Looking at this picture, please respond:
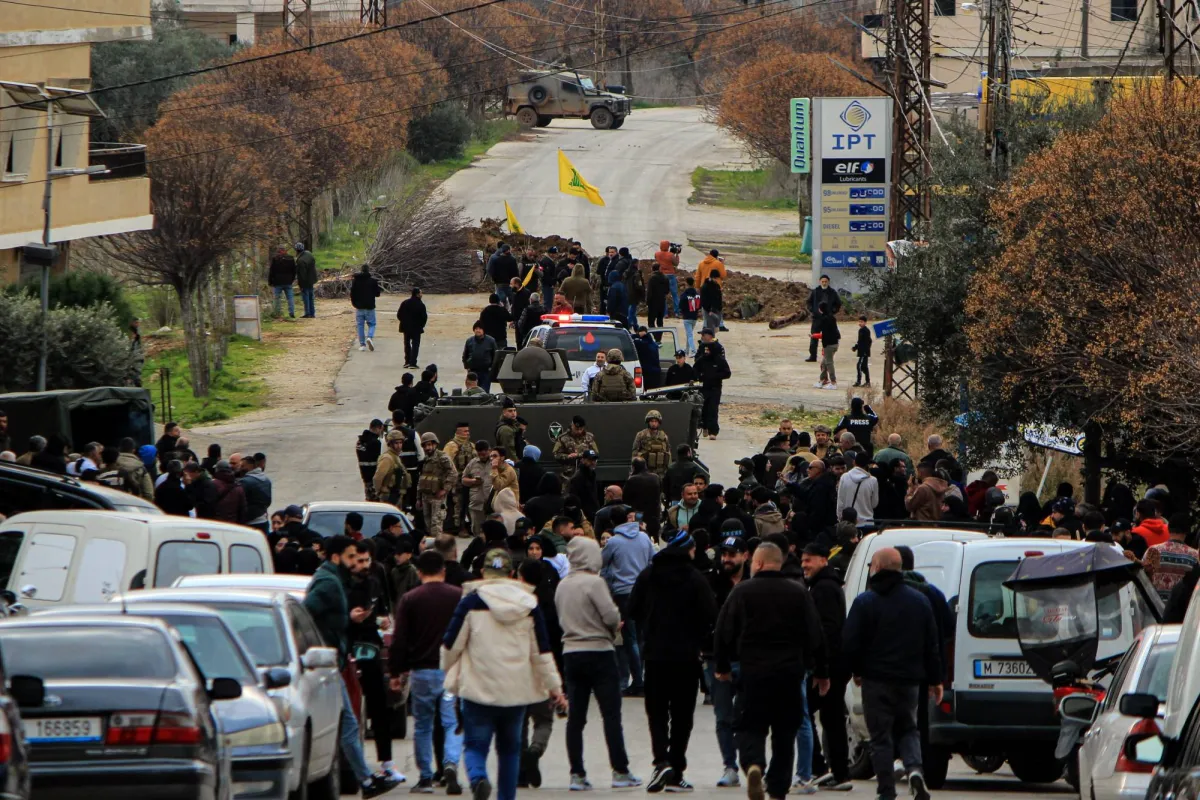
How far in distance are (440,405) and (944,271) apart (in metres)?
7.02

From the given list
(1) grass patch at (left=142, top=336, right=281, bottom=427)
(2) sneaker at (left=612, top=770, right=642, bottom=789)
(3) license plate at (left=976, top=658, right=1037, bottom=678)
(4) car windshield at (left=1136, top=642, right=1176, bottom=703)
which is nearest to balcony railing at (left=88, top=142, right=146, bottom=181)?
(1) grass patch at (left=142, top=336, right=281, bottom=427)

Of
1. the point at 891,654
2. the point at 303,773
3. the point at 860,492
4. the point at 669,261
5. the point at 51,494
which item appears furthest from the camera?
the point at 669,261

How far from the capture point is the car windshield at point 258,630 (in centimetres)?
1077

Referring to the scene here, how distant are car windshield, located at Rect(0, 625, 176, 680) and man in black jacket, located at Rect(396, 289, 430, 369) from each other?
945 inches

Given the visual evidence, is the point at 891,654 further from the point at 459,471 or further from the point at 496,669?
the point at 459,471

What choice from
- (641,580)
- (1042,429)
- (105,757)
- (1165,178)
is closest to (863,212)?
(1042,429)

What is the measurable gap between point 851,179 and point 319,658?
29.3 m

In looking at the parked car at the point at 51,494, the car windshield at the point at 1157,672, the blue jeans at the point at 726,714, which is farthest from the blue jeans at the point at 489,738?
the parked car at the point at 51,494

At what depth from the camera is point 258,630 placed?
430 inches

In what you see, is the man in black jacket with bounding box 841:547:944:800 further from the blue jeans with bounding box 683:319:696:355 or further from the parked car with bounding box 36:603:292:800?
the blue jeans with bounding box 683:319:696:355

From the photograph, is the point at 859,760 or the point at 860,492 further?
the point at 860,492

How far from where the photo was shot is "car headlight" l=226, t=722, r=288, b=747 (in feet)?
32.2

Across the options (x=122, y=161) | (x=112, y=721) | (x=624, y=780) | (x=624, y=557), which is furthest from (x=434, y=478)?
(x=122, y=161)

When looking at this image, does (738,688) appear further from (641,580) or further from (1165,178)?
(1165,178)
